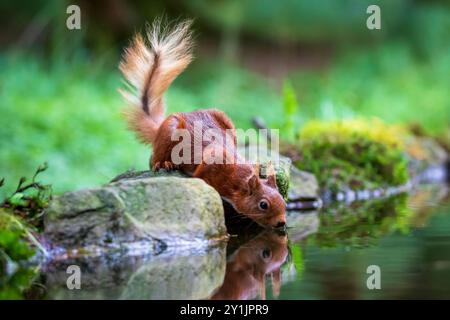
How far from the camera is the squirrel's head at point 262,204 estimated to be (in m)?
5.22

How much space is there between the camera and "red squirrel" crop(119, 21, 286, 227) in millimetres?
5270

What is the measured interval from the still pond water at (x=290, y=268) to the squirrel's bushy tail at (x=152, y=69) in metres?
1.29

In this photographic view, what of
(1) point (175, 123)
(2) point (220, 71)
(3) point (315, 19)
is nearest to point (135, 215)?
(1) point (175, 123)

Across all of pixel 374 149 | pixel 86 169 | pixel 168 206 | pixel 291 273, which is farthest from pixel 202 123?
pixel 86 169

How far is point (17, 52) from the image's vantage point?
13555 mm

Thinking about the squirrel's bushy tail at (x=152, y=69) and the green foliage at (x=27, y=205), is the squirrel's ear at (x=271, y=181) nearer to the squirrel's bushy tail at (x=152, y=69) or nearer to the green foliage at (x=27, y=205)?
the squirrel's bushy tail at (x=152, y=69)

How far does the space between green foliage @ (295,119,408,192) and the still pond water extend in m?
1.67

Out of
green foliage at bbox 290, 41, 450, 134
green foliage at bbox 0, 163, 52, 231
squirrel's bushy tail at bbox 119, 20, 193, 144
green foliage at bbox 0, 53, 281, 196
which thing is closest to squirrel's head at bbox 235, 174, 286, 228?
squirrel's bushy tail at bbox 119, 20, 193, 144

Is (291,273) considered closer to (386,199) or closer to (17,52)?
(386,199)

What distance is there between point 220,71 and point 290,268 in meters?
11.5

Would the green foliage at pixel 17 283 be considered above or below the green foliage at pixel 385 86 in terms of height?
Result: below

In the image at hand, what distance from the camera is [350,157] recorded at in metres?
7.81

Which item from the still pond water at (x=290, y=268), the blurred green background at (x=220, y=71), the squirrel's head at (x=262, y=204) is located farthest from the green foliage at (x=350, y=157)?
the squirrel's head at (x=262, y=204)

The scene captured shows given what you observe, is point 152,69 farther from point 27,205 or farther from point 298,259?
point 298,259
